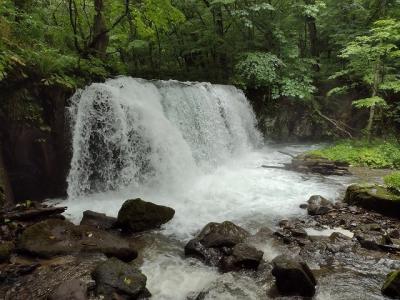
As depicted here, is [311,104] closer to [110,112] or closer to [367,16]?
[367,16]

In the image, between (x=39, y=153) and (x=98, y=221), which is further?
(x=39, y=153)

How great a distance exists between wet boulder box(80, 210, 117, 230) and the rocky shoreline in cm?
2

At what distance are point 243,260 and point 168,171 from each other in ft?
16.5

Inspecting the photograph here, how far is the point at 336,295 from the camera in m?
4.46

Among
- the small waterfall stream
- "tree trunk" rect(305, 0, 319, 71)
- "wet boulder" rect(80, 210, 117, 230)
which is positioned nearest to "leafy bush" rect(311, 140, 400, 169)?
the small waterfall stream

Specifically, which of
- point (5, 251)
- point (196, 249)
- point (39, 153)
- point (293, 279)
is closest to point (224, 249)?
point (196, 249)

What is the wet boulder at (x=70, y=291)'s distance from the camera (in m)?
4.16

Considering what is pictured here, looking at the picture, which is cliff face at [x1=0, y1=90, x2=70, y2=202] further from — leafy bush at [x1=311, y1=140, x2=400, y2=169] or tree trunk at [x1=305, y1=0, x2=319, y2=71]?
tree trunk at [x1=305, y1=0, x2=319, y2=71]

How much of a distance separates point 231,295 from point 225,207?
12.5 feet

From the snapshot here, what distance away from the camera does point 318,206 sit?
24.8 ft

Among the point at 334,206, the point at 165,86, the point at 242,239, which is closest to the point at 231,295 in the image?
the point at 242,239

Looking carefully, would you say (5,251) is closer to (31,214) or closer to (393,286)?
(31,214)

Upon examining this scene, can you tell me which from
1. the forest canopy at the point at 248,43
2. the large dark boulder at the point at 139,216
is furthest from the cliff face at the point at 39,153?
the large dark boulder at the point at 139,216

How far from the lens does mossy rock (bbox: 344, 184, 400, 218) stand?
23.1ft
